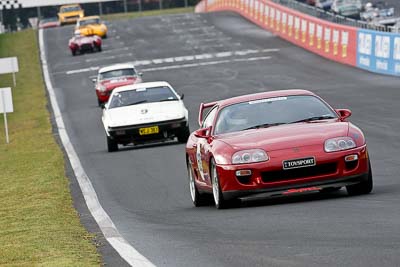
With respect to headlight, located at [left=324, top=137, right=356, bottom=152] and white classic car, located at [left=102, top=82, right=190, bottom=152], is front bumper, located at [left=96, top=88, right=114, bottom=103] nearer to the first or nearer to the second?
white classic car, located at [left=102, top=82, right=190, bottom=152]

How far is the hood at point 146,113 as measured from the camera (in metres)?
26.1

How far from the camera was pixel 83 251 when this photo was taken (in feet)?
33.9

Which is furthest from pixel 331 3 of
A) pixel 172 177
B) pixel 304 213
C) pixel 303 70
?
pixel 304 213

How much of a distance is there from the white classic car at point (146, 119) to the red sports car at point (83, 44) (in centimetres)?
3714

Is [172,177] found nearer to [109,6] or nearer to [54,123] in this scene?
[54,123]

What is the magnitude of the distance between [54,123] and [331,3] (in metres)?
54.7

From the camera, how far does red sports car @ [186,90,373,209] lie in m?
12.8

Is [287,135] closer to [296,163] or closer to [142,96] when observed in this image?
[296,163]

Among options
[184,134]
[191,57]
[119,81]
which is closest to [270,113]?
[184,134]

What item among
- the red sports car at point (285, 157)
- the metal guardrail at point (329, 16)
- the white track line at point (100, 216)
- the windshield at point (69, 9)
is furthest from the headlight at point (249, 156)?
A: the windshield at point (69, 9)

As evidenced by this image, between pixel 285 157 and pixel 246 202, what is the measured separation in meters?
1.49

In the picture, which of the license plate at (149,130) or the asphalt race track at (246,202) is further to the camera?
the license plate at (149,130)

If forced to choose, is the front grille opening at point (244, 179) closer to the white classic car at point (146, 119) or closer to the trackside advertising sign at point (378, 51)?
the white classic car at point (146, 119)

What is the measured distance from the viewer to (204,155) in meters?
13.9
